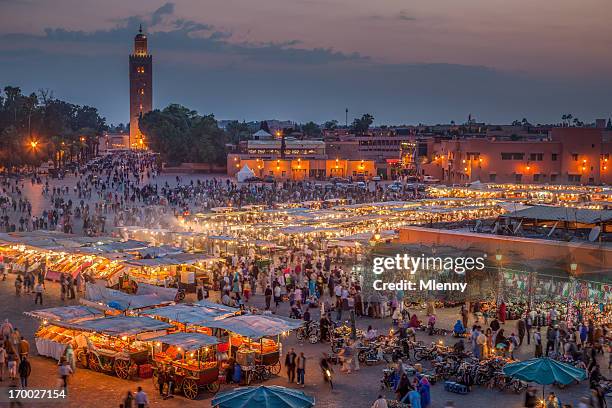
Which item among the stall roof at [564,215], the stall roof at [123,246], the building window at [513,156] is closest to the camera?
the stall roof at [564,215]

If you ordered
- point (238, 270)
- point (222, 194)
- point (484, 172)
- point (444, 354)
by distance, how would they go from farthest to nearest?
point (484, 172), point (222, 194), point (238, 270), point (444, 354)

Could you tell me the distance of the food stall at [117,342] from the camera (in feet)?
50.4

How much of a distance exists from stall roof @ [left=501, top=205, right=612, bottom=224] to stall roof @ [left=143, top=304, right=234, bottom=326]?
12048 mm

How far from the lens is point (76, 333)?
16406 mm

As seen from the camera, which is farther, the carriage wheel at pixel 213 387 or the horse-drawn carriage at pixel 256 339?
the horse-drawn carriage at pixel 256 339

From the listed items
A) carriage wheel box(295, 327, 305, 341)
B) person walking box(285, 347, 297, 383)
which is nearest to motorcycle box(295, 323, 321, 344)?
carriage wheel box(295, 327, 305, 341)

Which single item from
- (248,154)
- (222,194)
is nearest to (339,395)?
(222,194)

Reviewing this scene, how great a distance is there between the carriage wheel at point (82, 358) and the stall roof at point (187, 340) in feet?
5.95

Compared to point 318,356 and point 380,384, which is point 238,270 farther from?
point 380,384

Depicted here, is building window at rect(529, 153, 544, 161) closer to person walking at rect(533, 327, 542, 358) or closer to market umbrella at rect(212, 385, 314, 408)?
person walking at rect(533, 327, 542, 358)

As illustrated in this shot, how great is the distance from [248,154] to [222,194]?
31.4 meters

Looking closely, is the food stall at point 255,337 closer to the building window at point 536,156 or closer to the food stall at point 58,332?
the food stall at point 58,332

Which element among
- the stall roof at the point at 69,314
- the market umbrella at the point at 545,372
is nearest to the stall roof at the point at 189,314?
the stall roof at the point at 69,314

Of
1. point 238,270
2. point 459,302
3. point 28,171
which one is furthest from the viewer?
point 28,171
